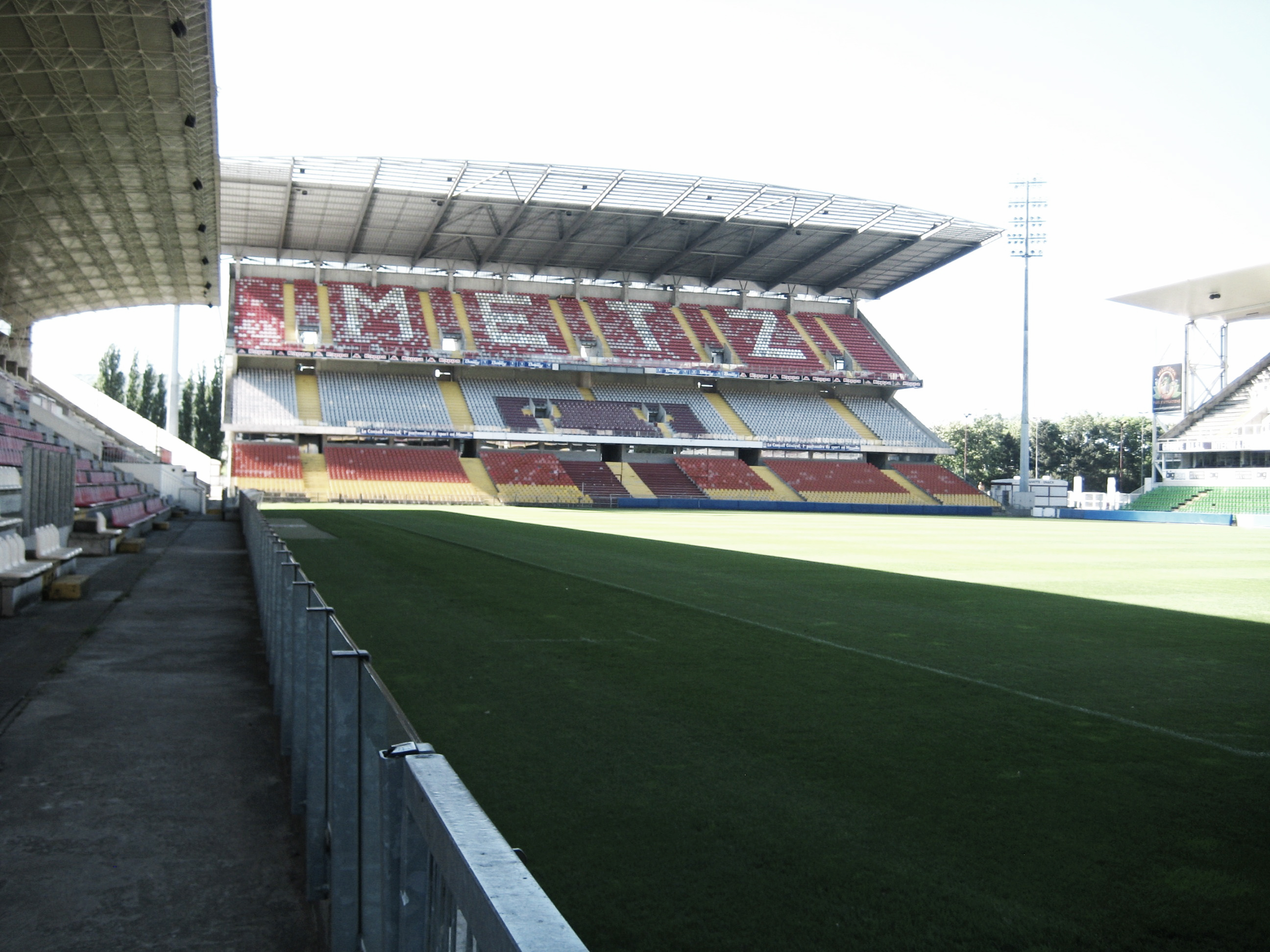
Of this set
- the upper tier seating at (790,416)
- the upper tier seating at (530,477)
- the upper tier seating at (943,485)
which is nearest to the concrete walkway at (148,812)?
the upper tier seating at (530,477)

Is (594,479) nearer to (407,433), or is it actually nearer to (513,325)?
(407,433)

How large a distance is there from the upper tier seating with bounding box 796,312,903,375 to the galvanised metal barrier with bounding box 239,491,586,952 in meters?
58.9

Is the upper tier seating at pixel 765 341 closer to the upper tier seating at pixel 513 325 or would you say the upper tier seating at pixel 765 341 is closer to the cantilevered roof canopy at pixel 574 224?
the cantilevered roof canopy at pixel 574 224

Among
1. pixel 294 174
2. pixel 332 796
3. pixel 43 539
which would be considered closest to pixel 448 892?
pixel 332 796

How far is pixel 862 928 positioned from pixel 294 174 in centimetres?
4402

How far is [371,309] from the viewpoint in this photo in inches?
2136

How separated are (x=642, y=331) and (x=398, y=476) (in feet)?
61.0

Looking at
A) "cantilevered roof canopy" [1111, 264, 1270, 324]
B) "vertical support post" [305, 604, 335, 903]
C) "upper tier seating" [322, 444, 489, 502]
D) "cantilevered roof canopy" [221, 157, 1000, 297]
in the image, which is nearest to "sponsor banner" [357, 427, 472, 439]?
"upper tier seating" [322, 444, 489, 502]

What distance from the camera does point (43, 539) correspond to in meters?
12.4

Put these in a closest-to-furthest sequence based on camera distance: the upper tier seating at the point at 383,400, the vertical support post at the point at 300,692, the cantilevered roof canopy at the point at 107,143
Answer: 1. the vertical support post at the point at 300,692
2. the cantilevered roof canopy at the point at 107,143
3. the upper tier seating at the point at 383,400

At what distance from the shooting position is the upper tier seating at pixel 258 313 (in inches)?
1981

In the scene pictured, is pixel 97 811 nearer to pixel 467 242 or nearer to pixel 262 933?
pixel 262 933

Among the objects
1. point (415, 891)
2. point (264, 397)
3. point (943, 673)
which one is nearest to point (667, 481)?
point (264, 397)

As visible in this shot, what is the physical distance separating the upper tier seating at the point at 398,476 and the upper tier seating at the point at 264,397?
2831 mm
